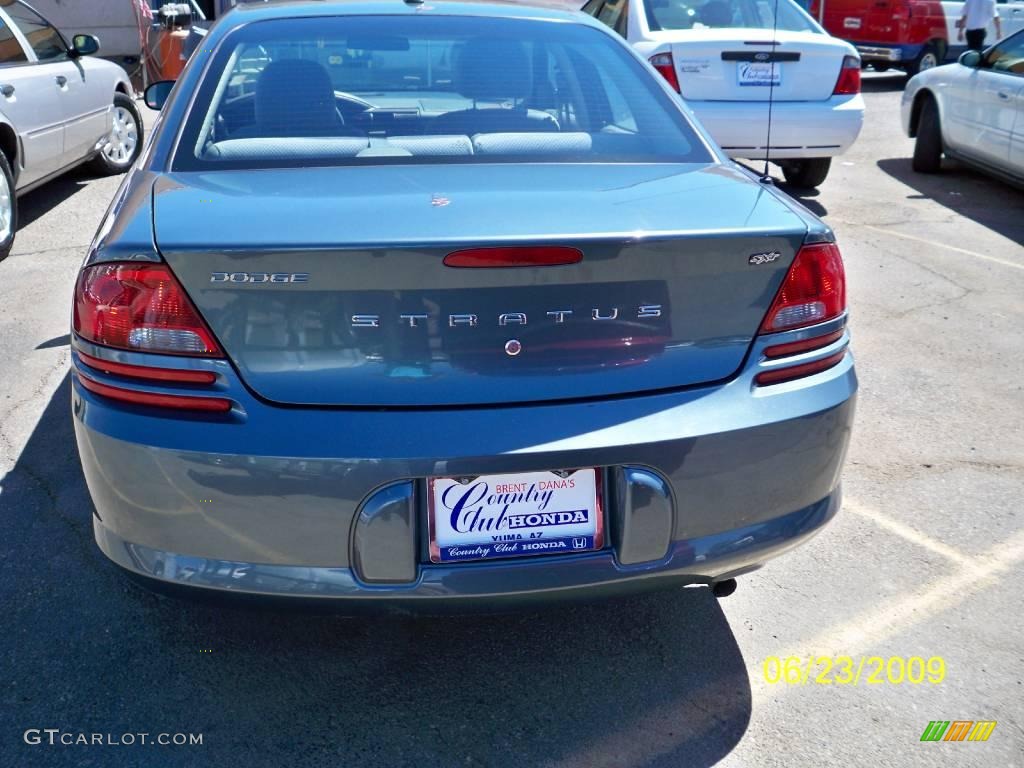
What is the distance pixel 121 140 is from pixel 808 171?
19.0ft

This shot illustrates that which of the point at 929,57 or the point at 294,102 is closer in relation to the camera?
the point at 294,102

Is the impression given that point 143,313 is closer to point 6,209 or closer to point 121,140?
point 6,209

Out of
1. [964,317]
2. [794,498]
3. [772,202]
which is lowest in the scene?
[964,317]

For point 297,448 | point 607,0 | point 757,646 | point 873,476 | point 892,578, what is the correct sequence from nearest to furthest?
point 297,448 < point 757,646 < point 892,578 < point 873,476 < point 607,0

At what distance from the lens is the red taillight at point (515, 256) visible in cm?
212

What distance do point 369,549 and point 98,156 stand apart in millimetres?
7550

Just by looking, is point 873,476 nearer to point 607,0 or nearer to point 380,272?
point 380,272

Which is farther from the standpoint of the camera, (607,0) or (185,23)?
(185,23)

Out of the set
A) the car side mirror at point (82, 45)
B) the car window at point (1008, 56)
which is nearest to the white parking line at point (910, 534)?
Answer: the car window at point (1008, 56)

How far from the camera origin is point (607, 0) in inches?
340

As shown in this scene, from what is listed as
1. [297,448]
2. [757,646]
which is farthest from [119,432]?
[757,646]

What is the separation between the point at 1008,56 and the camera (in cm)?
819

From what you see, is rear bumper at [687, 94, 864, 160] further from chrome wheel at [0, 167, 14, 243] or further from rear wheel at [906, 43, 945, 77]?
rear wheel at [906, 43, 945, 77]

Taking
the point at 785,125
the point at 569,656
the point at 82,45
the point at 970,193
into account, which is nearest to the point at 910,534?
the point at 569,656
